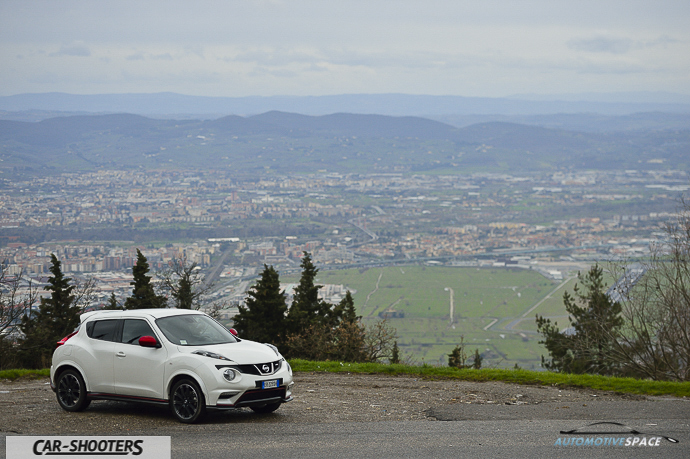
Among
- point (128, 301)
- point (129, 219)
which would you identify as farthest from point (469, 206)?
point (128, 301)

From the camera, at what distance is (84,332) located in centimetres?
1062

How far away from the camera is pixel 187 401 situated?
962 cm

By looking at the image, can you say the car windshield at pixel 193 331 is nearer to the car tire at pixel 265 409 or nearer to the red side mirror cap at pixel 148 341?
the red side mirror cap at pixel 148 341

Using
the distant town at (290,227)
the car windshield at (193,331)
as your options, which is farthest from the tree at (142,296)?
the distant town at (290,227)

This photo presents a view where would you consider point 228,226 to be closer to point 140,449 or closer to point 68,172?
point 68,172

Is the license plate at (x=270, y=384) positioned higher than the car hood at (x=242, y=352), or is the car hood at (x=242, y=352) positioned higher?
the car hood at (x=242, y=352)

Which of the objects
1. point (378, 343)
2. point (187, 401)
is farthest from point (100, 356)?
point (378, 343)

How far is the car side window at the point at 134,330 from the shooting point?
1018 centimetres

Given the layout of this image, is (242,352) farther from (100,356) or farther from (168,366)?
(100,356)

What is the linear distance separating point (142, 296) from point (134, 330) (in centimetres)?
2571

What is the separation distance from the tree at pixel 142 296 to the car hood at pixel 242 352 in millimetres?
23223

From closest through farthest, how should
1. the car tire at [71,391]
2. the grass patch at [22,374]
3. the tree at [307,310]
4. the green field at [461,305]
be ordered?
1. the car tire at [71,391]
2. the grass patch at [22,374]
3. the tree at [307,310]
4. the green field at [461,305]

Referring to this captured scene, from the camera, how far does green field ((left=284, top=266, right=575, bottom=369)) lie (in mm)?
75812

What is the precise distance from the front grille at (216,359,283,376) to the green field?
56343 millimetres
